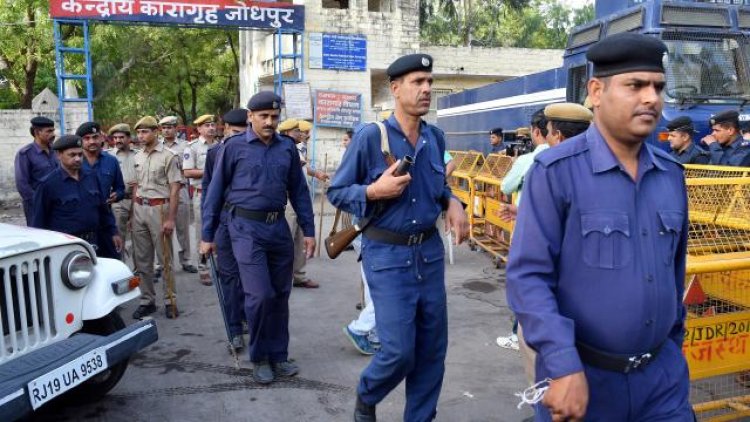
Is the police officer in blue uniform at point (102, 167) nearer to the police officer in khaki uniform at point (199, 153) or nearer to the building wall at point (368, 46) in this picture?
the police officer in khaki uniform at point (199, 153)

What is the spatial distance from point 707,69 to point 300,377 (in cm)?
628

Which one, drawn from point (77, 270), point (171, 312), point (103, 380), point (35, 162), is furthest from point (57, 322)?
point (35, 162)

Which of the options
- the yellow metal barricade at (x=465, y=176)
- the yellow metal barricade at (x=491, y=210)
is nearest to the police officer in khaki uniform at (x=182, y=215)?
the yellow metal barricade at (x=465, y=176)

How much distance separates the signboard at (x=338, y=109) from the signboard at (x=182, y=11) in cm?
253

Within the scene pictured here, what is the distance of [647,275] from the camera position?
79.0 inches

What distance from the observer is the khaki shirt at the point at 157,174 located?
668 centimetres

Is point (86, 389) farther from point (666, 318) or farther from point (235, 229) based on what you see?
point (666, 318)

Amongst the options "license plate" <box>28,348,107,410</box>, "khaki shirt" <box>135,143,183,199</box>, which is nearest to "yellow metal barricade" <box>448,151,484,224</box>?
"khaki shirt" <box>135,143,183,199</box>

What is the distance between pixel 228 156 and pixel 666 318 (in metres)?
3.39

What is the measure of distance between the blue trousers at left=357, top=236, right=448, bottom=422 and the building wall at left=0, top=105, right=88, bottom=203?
13.6 metres

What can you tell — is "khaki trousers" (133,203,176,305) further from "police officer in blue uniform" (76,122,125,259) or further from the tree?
the tree

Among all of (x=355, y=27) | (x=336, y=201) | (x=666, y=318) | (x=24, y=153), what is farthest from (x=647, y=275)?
(x=355, y=27)

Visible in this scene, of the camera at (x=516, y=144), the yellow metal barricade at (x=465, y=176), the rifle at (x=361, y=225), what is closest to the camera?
the rifle at (x=361, y=225)

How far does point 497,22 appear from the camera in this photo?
40.8 metres
